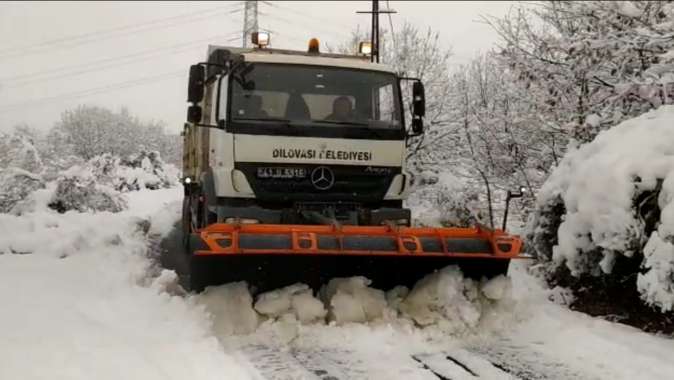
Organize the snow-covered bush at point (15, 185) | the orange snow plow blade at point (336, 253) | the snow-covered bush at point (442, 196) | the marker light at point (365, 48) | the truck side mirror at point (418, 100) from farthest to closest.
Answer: the snow-covered bush at point (442, 196) → the snow-covered bush at point (15, 185) → the marker light at point (365, 48) → the truck side mirror at point (418, 100) → the orange snow plow blade at point (336, 253)

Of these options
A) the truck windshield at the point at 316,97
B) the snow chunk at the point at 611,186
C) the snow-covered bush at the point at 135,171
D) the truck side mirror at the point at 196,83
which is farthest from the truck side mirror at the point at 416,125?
the snow-covered bush at the point at 135,171

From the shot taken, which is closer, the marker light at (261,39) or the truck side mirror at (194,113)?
the truck side mirror at (194,113)

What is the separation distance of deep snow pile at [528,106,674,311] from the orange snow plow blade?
78 cm

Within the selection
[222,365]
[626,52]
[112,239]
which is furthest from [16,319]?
[626,52]

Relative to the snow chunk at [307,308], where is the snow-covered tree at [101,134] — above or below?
above

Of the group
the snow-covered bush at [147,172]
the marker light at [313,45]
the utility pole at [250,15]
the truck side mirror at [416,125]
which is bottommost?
the snow-covered bush at [147,172]

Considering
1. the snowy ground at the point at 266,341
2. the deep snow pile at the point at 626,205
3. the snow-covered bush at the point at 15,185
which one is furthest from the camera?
the snow-covered bush at the point at 15,185

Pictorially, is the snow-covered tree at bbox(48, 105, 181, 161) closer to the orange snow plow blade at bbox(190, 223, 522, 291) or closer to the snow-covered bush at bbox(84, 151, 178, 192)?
the snow-covered bush at bbox(84, 151, 178, 192)

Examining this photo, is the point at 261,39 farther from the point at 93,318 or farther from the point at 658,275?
the point at 658,275

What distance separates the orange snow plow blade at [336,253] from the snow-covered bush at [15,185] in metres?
8.96

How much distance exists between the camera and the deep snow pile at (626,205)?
5.02 meters

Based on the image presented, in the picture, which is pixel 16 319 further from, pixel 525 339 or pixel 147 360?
pixel 525 339

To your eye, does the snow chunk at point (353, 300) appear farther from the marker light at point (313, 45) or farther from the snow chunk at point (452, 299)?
the marker light at point (313, 45)

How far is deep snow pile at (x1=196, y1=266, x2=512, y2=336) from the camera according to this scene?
5.44 metres
